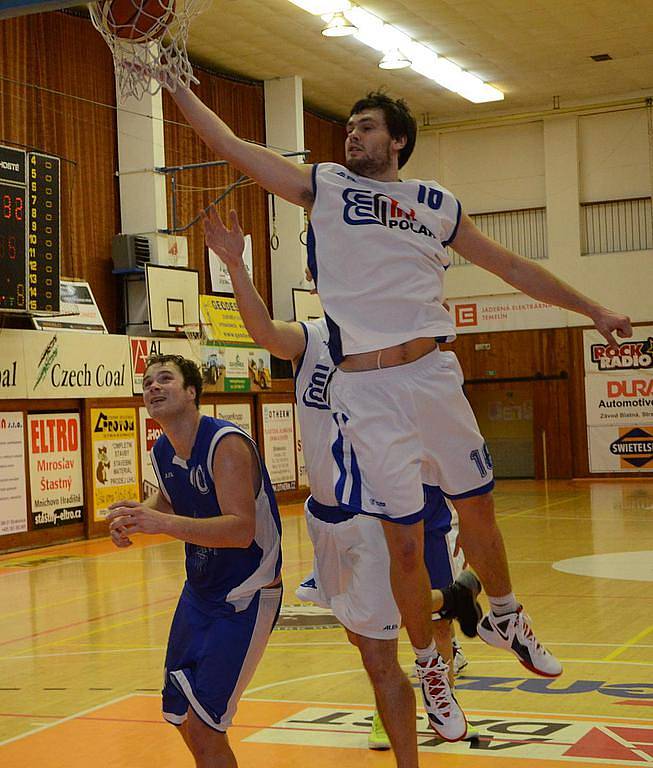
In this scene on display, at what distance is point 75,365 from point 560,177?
13292 millimetres

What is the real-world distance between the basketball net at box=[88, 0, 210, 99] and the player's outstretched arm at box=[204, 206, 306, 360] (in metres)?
0.54

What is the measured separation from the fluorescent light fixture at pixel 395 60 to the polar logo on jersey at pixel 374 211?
1645 cm

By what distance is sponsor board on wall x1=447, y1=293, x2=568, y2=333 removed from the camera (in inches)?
994

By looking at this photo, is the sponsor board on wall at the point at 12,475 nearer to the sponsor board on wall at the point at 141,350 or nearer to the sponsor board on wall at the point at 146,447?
the sponsor board on wall at the point at 141,350

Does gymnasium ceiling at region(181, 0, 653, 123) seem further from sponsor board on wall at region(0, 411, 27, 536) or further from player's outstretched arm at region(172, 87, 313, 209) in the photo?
player's outstretched arm at region(172, 87, 313, 209)

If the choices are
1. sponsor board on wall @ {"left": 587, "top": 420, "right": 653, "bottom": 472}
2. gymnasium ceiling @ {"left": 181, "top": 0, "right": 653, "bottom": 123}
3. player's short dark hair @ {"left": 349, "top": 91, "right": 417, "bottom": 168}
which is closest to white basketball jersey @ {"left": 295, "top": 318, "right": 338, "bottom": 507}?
player's short dark hair @ {"left": 349, "top": 91, "right": 417, "bottom": 168}

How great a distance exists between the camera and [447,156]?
26.2 metres

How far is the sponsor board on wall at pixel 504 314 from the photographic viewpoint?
25.2 m

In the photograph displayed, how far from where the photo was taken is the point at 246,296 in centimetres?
476

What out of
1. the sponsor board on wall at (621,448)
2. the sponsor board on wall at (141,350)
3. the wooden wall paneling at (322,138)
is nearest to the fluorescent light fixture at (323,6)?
the sponsor board on wall at (141,350)

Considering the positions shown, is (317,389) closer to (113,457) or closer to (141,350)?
(113,457)

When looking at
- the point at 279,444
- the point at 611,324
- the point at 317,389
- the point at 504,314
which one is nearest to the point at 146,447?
the point at 279,444

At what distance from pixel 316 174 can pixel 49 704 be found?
12.8 feet

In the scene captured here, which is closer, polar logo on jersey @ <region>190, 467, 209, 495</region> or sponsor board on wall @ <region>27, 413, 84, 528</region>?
polar logo on jersey @ <region>190, 467, 209, 495</region>
